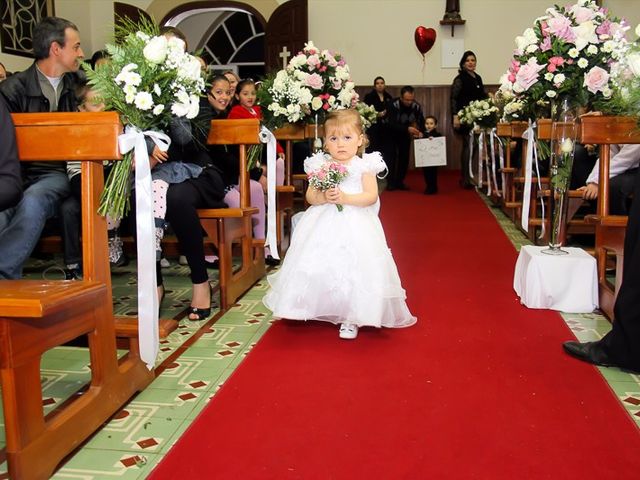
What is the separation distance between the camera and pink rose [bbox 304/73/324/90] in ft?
18.8

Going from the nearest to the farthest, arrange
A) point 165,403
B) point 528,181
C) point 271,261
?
point 165,403
point 528,181
point 271,261

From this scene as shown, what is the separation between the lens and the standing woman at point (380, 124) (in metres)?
10.4

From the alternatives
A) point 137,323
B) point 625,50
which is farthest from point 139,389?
point 625,50

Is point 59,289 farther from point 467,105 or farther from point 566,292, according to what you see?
point 467,105

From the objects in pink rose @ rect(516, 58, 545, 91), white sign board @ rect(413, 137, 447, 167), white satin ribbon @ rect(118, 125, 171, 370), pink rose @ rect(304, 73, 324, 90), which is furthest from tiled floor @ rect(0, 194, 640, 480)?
white sign board @ rect(413, 137, 447, 167)

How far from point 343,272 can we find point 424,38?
9.75 metres

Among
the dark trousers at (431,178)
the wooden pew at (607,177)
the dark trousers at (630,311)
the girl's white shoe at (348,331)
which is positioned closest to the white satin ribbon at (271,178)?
the girl's white shoe at (348,331)

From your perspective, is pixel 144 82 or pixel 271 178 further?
pixel 271 178

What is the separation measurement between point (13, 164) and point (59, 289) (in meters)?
0.67

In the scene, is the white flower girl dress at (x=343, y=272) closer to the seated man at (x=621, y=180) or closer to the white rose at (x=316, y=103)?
the seated man at (x=621, y=180)

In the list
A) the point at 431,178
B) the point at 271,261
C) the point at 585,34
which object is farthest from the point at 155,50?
the point at 431,178

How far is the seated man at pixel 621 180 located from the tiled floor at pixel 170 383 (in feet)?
3.31

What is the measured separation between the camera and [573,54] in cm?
391

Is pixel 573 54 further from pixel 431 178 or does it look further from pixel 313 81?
pixel 431 178
